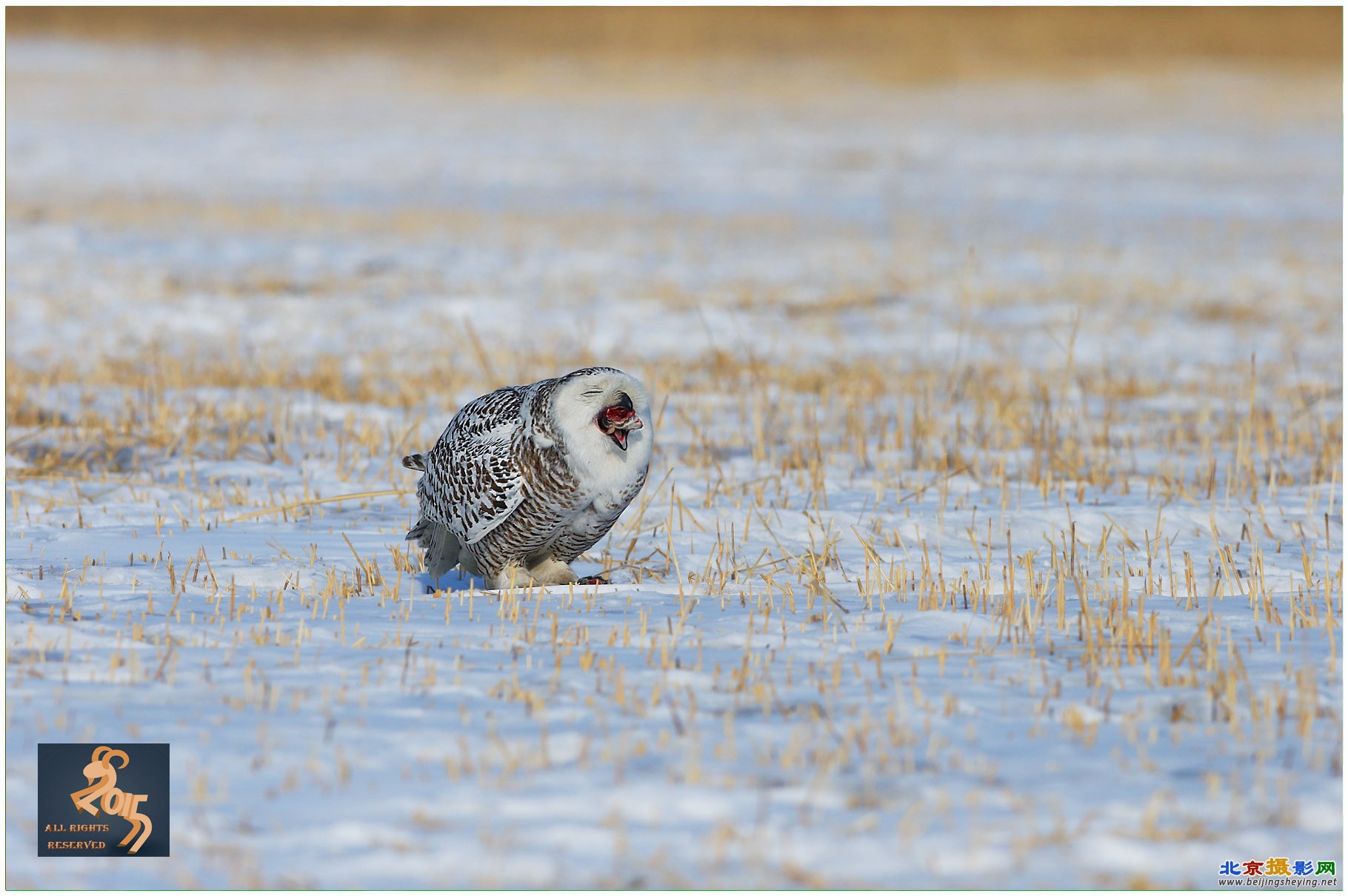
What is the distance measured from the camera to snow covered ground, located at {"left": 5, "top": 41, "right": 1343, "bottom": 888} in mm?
2990

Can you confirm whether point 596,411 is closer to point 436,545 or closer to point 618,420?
point 618,420

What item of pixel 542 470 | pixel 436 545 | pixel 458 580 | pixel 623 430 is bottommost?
pixel 458 580

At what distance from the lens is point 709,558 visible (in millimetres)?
5449

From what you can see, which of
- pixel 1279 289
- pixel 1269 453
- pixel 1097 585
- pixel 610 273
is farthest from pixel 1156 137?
pixel 1097 585

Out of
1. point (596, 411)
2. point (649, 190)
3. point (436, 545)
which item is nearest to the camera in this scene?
point (596, 411)

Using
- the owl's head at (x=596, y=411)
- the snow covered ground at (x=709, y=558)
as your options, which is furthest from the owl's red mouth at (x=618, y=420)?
the snow covered ground at (x=709, y=558)

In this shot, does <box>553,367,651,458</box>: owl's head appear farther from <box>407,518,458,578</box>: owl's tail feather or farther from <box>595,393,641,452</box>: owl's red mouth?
<box>407,518,458,578</box>: owl's tail feather

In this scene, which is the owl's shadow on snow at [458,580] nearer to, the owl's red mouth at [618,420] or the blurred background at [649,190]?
the owl's red mouth at [618,420]

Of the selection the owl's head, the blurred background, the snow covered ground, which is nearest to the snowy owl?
the owl's head

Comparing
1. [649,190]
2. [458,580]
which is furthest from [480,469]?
[649,190]

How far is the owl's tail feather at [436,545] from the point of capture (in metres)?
5.30

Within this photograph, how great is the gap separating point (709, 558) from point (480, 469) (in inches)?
44.1

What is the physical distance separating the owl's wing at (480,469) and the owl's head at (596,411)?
0.25 m

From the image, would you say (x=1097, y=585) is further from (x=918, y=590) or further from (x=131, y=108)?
(x=131, y=108)
